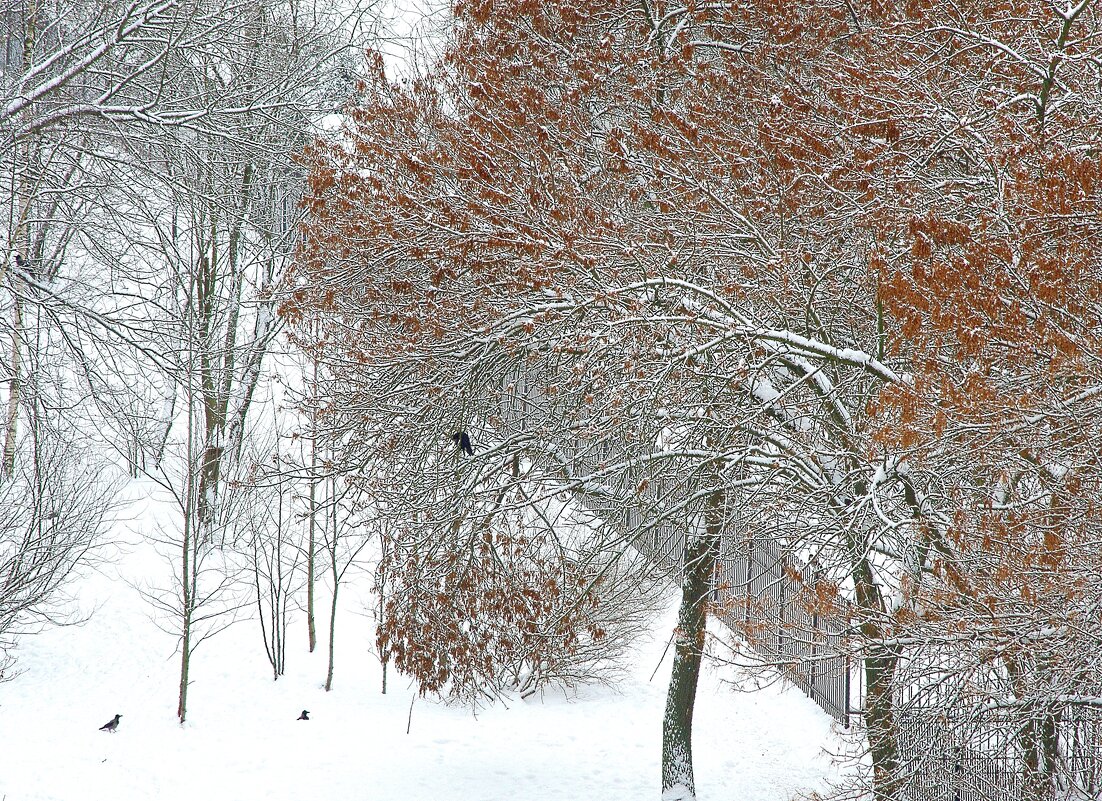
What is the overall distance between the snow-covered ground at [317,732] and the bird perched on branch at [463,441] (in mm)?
5290

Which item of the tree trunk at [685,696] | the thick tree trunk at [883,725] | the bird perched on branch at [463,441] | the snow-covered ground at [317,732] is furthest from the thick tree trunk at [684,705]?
the bird perched on branch at [463,441]

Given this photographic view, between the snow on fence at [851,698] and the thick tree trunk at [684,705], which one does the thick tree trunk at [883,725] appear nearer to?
the snow on fence at [851,698]

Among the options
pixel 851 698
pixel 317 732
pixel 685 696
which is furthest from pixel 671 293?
pixel 317 732

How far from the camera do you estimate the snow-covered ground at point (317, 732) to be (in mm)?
13297

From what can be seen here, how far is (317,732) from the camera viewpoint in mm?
15906

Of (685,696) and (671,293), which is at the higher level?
(671,293)

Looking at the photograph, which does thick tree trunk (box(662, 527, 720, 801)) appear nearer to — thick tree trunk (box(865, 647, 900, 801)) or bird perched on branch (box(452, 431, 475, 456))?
thick tree trunk (box(865, 647, 900, 801))

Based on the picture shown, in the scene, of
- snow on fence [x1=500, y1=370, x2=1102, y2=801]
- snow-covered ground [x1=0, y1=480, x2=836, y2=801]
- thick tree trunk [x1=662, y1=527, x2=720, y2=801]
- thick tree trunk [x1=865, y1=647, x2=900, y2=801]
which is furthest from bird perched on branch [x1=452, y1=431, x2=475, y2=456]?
snow-covered ground [x1=0, y1=480, x2=836, y2=801]

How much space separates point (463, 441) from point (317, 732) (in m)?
8.28

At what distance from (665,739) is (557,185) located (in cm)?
716

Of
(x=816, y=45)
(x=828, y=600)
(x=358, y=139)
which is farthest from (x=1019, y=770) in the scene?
(x=358, y=139)

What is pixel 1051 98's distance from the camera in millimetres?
6797

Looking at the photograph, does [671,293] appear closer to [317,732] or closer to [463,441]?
[463,441]

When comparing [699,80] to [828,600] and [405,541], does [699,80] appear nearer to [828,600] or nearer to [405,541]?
[828,600]
